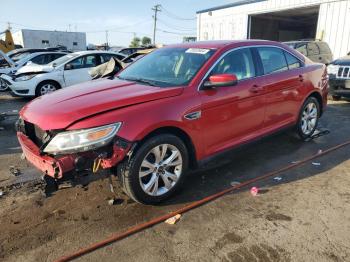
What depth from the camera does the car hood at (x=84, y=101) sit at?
117 inches

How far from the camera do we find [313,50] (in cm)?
1208

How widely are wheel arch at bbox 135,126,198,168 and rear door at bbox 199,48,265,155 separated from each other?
0.20 m

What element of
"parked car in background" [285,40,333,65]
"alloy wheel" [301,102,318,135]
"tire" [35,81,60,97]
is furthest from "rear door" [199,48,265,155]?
"parked car in background" [285,40,333,65]

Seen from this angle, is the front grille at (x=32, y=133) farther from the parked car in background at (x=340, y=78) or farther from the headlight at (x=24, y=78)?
the parked car in background at (x=340, y=78)

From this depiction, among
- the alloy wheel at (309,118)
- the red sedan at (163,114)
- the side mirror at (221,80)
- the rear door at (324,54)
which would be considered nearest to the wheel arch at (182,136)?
the red sedan at (163,114)

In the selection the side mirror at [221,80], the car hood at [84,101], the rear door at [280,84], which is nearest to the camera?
the car hood at [84,101]

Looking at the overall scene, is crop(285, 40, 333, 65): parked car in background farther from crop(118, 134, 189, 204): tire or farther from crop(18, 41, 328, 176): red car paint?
crop(118, 134, 189, 204): tire

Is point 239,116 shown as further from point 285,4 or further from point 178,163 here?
point 285,4

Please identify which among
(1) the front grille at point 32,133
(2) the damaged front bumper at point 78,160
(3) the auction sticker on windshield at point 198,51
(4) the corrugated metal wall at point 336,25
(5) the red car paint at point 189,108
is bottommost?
(2) the damaged front bumper at point 78,160

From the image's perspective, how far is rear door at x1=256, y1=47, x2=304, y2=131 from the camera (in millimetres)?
4441

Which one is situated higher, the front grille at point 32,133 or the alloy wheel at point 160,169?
the front grille at point 32,133

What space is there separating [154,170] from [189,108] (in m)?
0.77

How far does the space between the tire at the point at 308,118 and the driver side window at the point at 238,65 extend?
1.58m

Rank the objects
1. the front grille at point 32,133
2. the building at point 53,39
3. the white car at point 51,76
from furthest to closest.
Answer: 1. the building at point 53,39
2. the white car at point 51,76
3. the front grille at point 32,133
